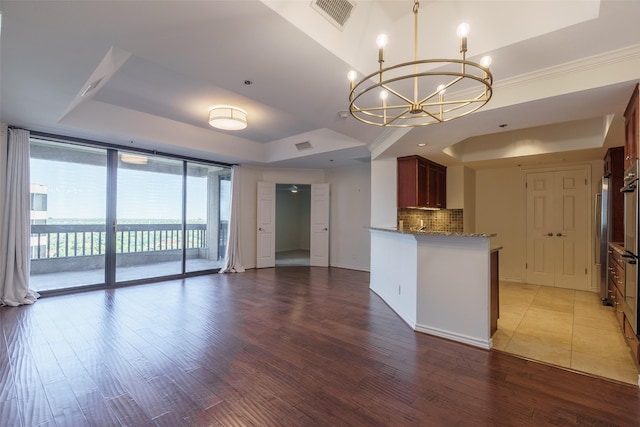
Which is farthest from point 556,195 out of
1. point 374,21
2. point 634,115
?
point 374,21

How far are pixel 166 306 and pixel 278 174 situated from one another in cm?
427

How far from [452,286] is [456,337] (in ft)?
1.64

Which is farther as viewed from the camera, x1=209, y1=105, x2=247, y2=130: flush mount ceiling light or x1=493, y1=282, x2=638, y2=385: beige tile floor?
x1=209, y1=105, x2=247, y2=130: flush mount ceiling light

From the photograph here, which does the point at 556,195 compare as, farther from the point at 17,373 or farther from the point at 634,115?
the point at 17,373

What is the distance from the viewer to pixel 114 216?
521 cm

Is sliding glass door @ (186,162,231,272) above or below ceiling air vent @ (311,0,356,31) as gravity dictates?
below

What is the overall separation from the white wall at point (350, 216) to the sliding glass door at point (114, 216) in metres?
2.87

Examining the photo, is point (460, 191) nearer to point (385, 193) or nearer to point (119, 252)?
point (385, 193)

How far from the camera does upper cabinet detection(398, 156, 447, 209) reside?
499 cm

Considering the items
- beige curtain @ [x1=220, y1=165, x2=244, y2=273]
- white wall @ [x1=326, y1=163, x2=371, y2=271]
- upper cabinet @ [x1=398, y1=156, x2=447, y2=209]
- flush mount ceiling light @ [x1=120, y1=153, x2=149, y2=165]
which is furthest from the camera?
white wall @ [x1=326, y1=163, x2=371, y2=271]

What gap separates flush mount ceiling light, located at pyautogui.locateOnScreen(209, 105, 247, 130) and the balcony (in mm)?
2857

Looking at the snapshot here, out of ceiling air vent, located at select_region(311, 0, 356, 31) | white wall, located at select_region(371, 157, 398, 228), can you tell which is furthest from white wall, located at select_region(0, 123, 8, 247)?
white wall, located at select_region(371, 157, 398, 228)

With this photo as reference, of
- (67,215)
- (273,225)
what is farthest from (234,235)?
(67,215)

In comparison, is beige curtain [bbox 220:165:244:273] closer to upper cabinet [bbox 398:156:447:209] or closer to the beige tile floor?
upper cabinet [bbox 398:156:447:209]
